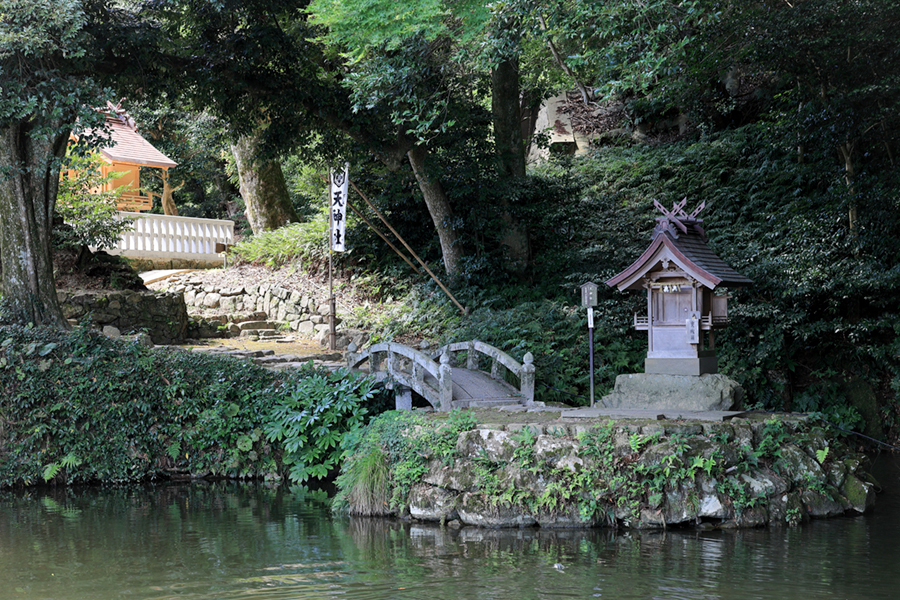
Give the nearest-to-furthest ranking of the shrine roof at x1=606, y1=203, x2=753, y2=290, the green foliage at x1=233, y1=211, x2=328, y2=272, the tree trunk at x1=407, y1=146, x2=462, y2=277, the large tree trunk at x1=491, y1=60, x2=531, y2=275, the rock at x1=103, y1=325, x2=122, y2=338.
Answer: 1. the shrine roof at x1=606, y1=203, x2=753, y2=290
2. the rock at x1=103, y1=325, x2=122, y2=338
3. the tree trunk at x1=407, y1=146, x2=462, y2=277
4. the large tree trunk at x1=491, y1=60, x2=531, y2=275
5. the green foliage at x1=233, y1=211, x2=328, y2=272

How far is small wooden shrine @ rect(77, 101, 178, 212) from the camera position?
24.4m

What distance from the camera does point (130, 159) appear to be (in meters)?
24.3

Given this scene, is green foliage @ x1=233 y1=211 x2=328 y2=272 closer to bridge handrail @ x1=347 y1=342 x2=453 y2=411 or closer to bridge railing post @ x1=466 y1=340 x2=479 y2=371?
bridge handrail @ x1=347 y1=342 x2=453 y2=411

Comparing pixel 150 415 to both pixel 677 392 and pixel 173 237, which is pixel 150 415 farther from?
pixel 173 237

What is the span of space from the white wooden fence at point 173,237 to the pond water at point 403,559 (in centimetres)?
1315

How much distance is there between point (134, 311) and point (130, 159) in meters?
8.99

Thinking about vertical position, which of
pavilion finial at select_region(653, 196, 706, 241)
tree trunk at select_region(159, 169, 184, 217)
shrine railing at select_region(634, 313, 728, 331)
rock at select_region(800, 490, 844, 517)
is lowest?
rock at select_region(800, 490, 844, 517)

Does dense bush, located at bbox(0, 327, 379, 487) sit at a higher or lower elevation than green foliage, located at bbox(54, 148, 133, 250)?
lower

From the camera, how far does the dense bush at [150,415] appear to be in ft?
39.4

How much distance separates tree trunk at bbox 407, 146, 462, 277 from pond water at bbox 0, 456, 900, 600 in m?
8.70

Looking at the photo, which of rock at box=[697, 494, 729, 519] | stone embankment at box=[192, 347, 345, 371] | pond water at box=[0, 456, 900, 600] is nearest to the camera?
pond water at box=[0, 456, 900, 600]

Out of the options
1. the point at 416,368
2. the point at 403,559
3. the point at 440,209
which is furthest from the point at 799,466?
the point at 440,209

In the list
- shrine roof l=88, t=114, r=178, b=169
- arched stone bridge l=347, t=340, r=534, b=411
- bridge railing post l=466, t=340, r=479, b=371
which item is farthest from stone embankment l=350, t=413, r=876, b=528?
shrine roof l=88, t=114, r=178, b=169

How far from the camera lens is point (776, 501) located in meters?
8.91
